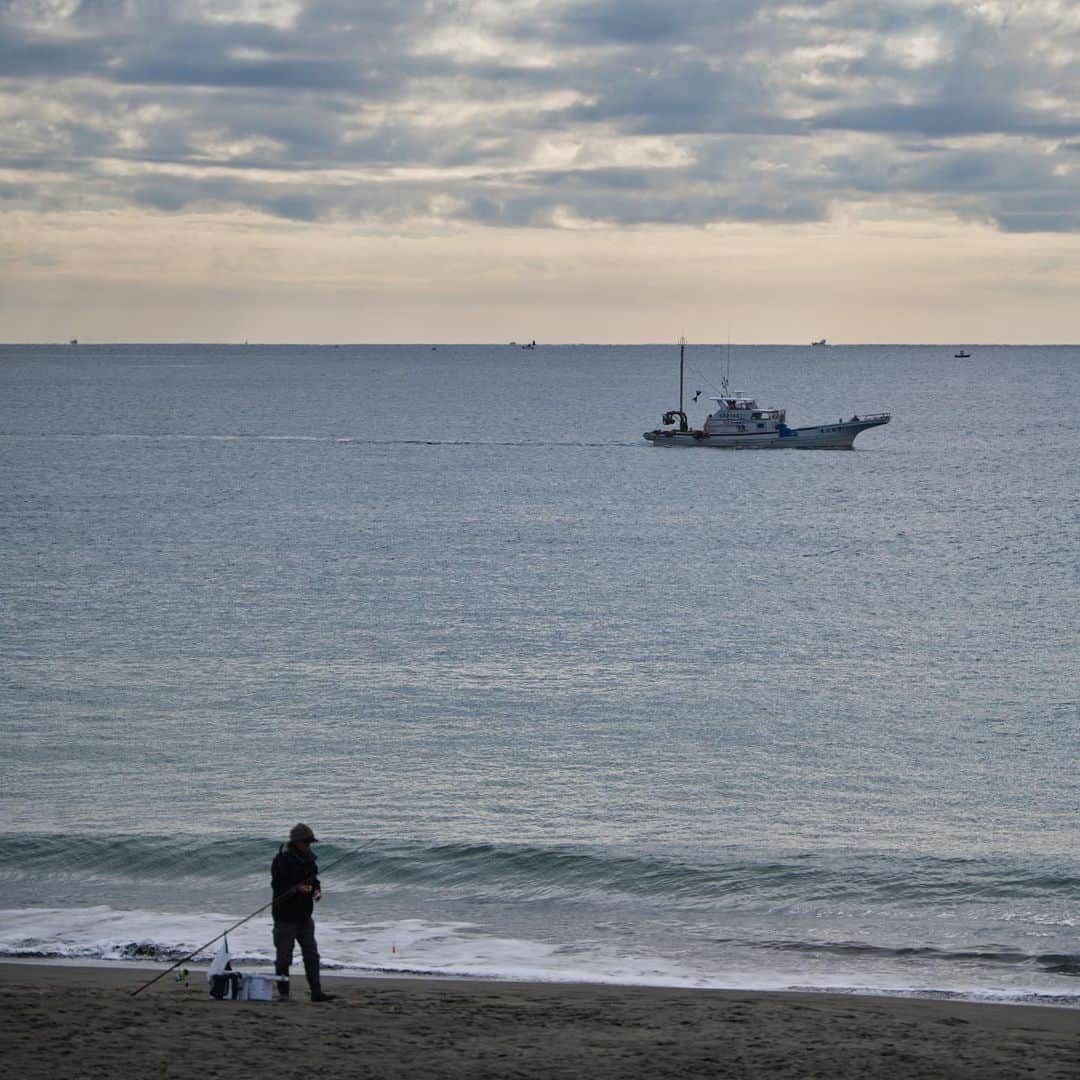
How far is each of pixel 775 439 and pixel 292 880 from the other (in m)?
101

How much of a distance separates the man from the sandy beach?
42 cm

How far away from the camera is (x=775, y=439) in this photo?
375 ft

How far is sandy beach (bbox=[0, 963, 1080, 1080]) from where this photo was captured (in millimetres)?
13227

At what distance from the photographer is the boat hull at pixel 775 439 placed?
114m

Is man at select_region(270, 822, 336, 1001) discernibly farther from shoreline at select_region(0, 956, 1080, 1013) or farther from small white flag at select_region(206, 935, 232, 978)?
shoreline at select_region(0, 956, 1080, 1013)

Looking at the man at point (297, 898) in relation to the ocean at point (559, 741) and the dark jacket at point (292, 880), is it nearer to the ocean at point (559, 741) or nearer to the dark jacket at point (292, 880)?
the dark jacket at point (292, 880)

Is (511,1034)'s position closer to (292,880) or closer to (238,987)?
(292,880)

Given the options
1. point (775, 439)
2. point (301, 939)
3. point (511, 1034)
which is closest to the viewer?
point (511, 1034)

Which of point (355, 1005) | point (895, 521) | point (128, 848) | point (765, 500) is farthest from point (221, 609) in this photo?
point (765, 500)

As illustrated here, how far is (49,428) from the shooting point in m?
139

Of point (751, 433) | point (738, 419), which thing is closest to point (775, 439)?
point (751, 433)

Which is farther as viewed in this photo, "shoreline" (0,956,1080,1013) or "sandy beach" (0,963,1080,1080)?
"shoreline" (0,956,1080,1013)

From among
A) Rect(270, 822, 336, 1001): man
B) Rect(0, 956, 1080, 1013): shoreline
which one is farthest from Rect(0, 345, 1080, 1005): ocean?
Rect(270, 822, 336, 1001): man

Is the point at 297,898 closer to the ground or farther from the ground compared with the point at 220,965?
farther from the ground
